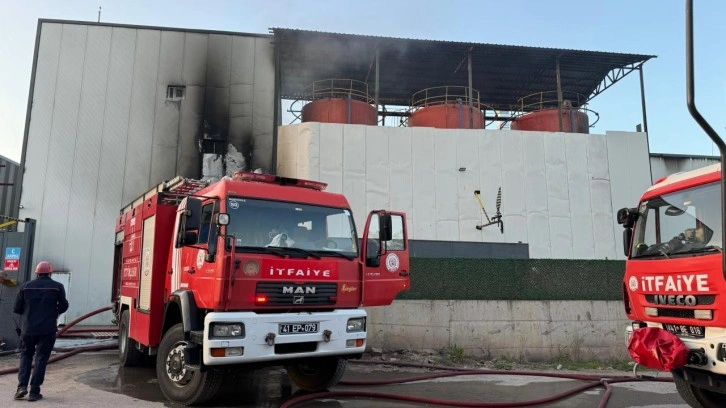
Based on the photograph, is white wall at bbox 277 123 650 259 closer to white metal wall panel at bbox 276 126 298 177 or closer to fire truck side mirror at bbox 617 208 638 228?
white metal wall panel at bbox 276 126 298 177

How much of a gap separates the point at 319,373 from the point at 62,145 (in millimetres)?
13714

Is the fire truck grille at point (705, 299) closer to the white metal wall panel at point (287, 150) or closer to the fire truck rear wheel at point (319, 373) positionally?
the fire truck rear wheel at point (319, 373)

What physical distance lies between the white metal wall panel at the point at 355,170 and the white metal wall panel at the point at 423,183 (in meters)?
1.76

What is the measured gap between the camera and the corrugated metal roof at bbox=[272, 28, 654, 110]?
18266mm

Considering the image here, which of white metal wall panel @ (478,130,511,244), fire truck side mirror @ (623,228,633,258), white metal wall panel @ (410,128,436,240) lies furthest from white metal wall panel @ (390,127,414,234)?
fire truck side mirror @ (623,228,633,258)

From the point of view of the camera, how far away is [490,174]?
17.0 meters

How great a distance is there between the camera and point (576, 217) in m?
17.1

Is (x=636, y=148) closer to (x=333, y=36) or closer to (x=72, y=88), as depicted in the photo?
(x=333, y=36)

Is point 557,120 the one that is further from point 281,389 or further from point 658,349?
point 281,389

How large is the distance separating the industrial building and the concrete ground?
25.1 ft

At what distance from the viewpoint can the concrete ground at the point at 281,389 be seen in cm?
623

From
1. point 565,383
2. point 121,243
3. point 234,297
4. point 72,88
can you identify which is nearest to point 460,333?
point 565,383

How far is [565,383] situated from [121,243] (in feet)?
28.7

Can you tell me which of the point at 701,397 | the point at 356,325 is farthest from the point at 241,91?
the point at 701,397
